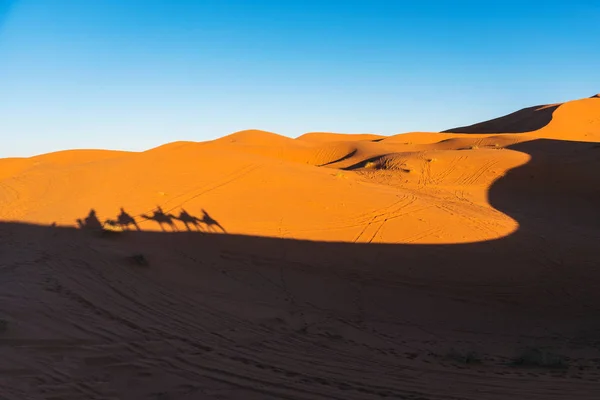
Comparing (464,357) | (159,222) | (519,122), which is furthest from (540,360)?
(519,122)

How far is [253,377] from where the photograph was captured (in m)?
4.71

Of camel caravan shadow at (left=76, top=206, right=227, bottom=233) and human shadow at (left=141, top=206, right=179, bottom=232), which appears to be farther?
human shadow at (left=141, top=206, right=179, bottom=232)

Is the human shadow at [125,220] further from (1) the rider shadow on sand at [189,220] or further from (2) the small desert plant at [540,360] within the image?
(2) the small desert plant at [540,360]

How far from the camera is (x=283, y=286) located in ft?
27.2

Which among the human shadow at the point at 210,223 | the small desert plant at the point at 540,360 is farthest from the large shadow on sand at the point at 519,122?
the small desert plant at the point at 540,360

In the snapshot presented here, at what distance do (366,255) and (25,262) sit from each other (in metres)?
6.95

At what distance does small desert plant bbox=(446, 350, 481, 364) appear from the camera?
5898mm

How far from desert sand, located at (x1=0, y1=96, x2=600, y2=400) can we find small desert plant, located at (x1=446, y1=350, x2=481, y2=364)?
3cm

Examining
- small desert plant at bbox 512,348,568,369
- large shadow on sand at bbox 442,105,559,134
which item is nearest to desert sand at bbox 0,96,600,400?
small desert plant at bbox 512,348,568,369

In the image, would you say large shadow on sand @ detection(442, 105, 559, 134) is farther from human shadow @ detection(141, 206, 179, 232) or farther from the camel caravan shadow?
human shadow @ detection(141, 206, 179, 232)

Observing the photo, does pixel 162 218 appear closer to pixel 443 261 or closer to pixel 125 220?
pixel 125 220

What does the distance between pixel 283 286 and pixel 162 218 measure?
4349mm

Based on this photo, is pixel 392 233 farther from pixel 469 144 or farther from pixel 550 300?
pixel 469 144

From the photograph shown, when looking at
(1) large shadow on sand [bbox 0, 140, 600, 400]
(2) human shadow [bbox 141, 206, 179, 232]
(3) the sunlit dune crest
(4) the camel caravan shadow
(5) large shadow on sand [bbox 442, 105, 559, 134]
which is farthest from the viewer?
(5) large shadow on sand [bbox 442, 105, 559, 134]
